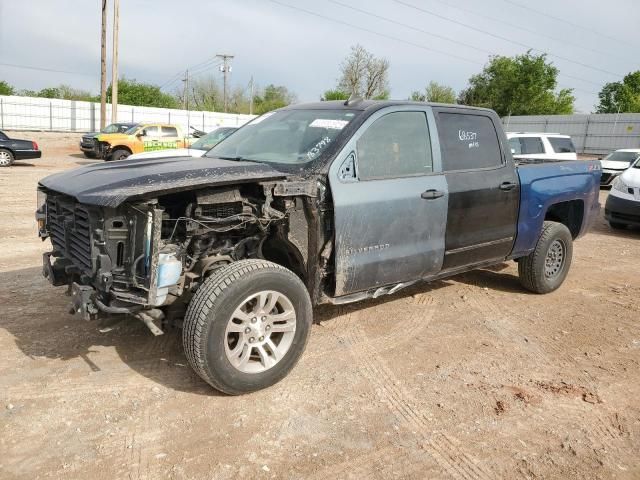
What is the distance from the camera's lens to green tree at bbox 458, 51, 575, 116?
157ft

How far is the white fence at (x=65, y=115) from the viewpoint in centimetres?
3344

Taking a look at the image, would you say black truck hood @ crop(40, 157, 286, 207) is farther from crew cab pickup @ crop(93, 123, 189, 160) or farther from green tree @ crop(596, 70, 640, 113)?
green tree @ crop(596, 70, 640, 113)

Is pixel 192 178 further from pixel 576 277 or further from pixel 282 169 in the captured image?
pixel 576 277

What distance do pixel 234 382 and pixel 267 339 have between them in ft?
1.11

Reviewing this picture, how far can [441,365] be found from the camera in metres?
3.91

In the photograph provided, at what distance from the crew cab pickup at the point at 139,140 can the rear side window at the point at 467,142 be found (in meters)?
16.0

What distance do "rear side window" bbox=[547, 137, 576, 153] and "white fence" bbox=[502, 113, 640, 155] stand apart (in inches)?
864

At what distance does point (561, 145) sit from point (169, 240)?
1416 cm

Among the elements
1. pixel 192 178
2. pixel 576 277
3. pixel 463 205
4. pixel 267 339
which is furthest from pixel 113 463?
pixel 576 277

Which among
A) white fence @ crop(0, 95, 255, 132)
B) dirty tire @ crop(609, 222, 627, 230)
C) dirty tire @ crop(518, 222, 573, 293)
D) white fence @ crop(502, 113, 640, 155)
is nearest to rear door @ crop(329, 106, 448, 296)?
dirty tire @ crop(518, 222, 573, 293)

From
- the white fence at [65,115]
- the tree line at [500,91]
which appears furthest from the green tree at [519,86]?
the white fence at [65,115]

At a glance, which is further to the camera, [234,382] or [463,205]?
[463,205]

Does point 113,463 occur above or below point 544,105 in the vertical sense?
below

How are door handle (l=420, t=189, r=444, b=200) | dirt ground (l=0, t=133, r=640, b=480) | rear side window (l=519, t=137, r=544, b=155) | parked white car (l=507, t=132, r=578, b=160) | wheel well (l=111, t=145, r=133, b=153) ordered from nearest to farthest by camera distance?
1. dirt ground (l=0, t=133, r=640, b=480)
2. door handle (l=420, t=189, r=444, b=200)
3. parked white car (l=507, t=132, r=578, b=160)
4. rear side window (l=519, t=137, r=544, b=155)
5. wheel well (l=111, t=145, r=133, b=153)
